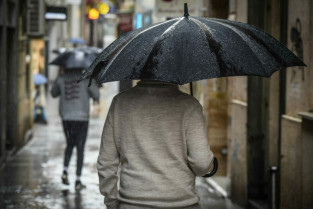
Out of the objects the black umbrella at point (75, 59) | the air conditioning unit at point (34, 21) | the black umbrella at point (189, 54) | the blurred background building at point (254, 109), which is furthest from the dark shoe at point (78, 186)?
the air conditioning unit at point (34, 21)

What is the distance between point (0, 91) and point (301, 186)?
7180 mm

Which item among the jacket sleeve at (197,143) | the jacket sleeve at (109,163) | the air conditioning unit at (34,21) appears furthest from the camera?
the air conditioning unit at (34,21)

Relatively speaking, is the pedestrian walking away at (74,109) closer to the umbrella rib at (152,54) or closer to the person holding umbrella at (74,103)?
the person holding umbrella at (74,103)

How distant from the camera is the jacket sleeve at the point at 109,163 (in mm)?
4352

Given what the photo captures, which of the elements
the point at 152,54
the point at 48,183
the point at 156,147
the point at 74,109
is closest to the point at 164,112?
the point at 156,147

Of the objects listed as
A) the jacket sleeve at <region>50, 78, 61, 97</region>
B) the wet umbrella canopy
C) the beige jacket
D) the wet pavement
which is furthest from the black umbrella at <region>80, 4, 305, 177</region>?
the jacket sleeve at <region>50, 78, 61, 97</region>

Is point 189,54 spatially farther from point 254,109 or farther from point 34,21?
point 34,21

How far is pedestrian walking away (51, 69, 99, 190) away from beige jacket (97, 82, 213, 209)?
238 inches

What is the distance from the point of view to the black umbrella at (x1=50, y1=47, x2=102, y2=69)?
34.3 ft

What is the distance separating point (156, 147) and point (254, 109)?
200 inches

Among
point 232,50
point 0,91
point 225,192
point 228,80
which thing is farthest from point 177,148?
point 0,91

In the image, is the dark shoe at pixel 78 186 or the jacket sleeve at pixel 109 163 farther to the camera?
the dark shoe at pixel 78 186

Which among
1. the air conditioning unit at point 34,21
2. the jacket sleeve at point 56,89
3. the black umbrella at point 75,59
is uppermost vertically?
the air conditioning unit at point 34,21

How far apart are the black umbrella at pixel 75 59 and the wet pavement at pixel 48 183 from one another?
1.74 meters
